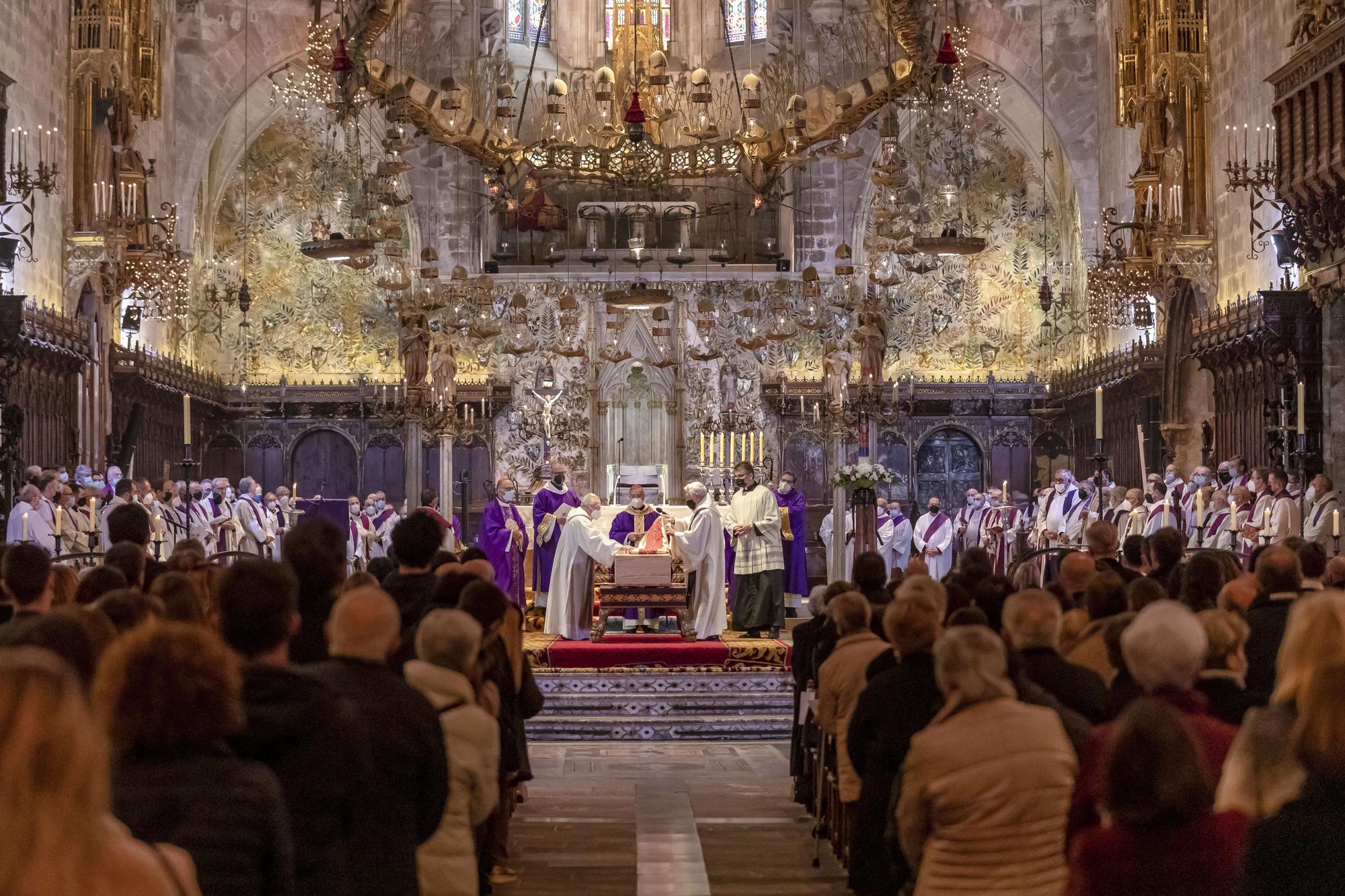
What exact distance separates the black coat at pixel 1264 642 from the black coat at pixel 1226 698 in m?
1.47

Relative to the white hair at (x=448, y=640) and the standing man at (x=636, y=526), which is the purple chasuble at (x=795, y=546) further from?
the white hair at (x=448, y=640)

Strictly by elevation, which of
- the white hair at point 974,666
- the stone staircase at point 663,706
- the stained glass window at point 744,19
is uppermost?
the stained glass window at point 744,19

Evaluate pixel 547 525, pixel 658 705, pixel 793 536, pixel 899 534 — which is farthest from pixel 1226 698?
pixel 899 534

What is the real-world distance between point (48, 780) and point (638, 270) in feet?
75.1

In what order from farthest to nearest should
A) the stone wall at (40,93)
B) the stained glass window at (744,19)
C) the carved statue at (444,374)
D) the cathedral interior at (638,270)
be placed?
the stained glass window at (744,19)
the cathedral interior at (638,270)
the carved statue at (444,374)
the stone wall at (40,93)

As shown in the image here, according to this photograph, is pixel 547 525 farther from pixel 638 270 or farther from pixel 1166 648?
pixel 1166 648

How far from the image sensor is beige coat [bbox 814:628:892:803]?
7152mm

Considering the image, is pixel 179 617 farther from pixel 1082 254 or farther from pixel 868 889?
pixel 1082 254

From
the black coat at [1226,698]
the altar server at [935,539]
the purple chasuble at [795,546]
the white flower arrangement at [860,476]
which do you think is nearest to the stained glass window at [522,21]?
the altar server at [935,539]

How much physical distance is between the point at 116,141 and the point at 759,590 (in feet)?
39.9

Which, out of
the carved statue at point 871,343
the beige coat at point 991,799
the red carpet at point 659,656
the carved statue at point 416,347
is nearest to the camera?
the beige coat at point 991,799

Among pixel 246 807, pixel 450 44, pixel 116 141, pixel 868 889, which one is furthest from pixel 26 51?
pixel 246 807

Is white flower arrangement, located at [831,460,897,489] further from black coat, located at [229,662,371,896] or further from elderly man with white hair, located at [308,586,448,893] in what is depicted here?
black coat, located at [229,662,371,896]

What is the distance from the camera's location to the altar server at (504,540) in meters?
17.9
